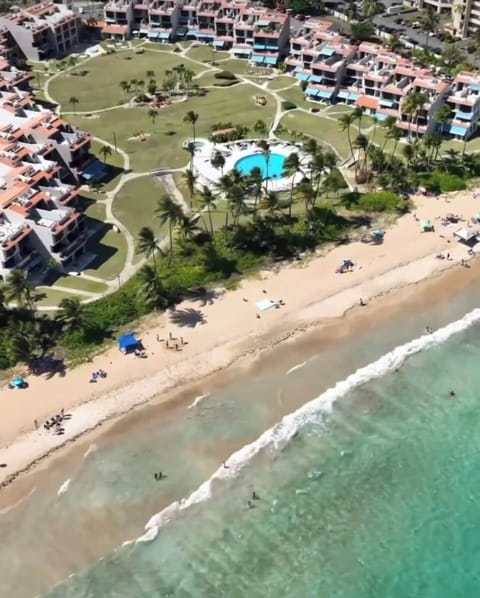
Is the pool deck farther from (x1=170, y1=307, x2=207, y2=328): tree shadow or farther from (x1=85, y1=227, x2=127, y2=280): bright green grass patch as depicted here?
(x1=170, y1=307, x2=207, y2=328): tree shadow

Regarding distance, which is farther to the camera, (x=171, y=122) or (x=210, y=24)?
(x=210, y=24)

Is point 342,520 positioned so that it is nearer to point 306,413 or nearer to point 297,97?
point 306,413

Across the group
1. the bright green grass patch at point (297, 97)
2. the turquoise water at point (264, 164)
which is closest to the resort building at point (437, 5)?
the bright green grass patch at point (297, 97)

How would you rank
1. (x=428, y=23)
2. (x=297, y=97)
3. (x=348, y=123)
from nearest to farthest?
(x=348, y=123) < (x=297, y=97) < (x=428, y=23)

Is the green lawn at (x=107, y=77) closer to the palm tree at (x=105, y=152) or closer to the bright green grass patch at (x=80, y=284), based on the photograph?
the palm tree at (x=105, y=152)

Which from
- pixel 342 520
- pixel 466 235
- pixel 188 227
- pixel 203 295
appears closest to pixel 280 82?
pixel 466 235

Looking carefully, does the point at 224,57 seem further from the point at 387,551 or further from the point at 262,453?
the point at 387,551
